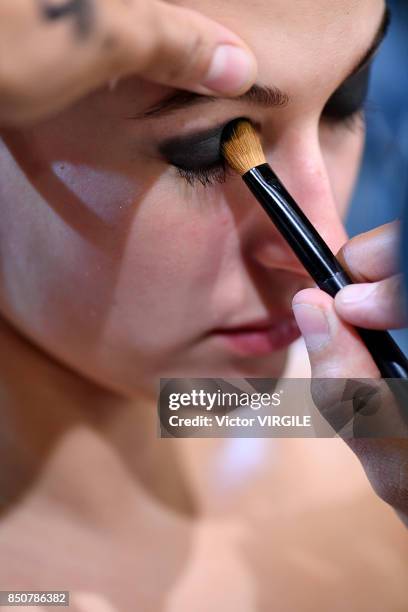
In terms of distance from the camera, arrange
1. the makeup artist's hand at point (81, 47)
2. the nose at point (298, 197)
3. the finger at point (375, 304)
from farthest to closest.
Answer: the nose at point (298, 197)
the finger at point (375, 304)
the makeup artist's hand at point (81, 47)

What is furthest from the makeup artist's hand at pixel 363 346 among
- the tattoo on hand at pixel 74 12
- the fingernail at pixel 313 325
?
the tattoo on hand at pixel 74 12

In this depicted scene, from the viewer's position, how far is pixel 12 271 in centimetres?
61

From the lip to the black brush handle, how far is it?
0.13 metres

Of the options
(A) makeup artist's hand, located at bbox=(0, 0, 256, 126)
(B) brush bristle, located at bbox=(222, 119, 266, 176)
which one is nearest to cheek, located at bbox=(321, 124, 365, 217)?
(B) brush bristle, located at bbox=(222, 119, 266, 176)

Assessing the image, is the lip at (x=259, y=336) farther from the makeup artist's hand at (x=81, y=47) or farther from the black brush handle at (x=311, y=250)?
the makeup artist's hand at (x=81, y=47)

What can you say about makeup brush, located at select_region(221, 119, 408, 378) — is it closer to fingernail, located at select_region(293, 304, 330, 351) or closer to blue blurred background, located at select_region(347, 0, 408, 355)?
fingernail, located at select_region(293, 304, 330, 351)

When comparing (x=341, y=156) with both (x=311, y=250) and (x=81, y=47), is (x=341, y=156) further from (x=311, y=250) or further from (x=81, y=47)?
(x=81, y=47)

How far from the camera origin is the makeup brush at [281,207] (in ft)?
1.60

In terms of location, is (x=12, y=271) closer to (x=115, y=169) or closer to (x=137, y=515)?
(x=115, y=169)

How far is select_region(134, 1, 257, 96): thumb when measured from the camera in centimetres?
37

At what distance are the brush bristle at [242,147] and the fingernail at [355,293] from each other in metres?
0.11

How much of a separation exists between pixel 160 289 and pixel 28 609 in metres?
0.27

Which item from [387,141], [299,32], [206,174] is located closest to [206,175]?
[206,174]

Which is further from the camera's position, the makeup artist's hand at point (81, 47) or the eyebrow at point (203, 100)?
the eyebrow at point (203, 100)
